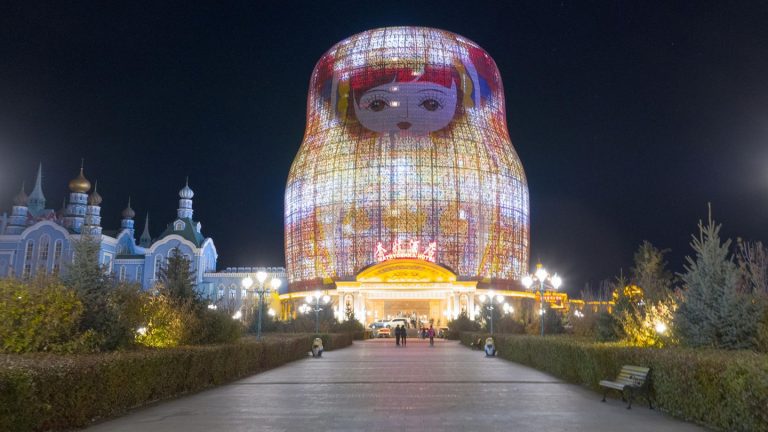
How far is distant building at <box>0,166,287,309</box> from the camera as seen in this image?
77.3 metres

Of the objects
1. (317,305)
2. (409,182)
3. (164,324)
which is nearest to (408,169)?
(409,182)

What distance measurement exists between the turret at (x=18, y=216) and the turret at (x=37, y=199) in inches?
372

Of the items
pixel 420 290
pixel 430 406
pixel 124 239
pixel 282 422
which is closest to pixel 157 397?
pixel 282 422

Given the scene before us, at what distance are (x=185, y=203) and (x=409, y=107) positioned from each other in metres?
32.7

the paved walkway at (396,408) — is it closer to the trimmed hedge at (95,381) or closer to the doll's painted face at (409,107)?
the trimmed hedge at (95,381)

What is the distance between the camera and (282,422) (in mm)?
10750

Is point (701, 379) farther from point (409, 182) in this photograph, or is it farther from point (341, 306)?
point (409, 182)

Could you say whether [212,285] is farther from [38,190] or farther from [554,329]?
[554,329]

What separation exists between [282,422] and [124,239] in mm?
83292

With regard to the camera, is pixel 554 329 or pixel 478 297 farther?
pixel 478 297

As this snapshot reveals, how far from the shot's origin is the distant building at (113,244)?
77.3 metres

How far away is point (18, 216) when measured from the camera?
81.6 metres

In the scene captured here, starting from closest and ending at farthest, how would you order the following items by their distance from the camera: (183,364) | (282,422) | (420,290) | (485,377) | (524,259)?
1. (282,422)
2. (183,364)
3. (485,377)
4. (420,290)
5. (524,259)

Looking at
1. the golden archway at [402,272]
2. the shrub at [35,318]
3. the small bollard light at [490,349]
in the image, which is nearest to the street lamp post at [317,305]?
the golden archway at [402,272]
